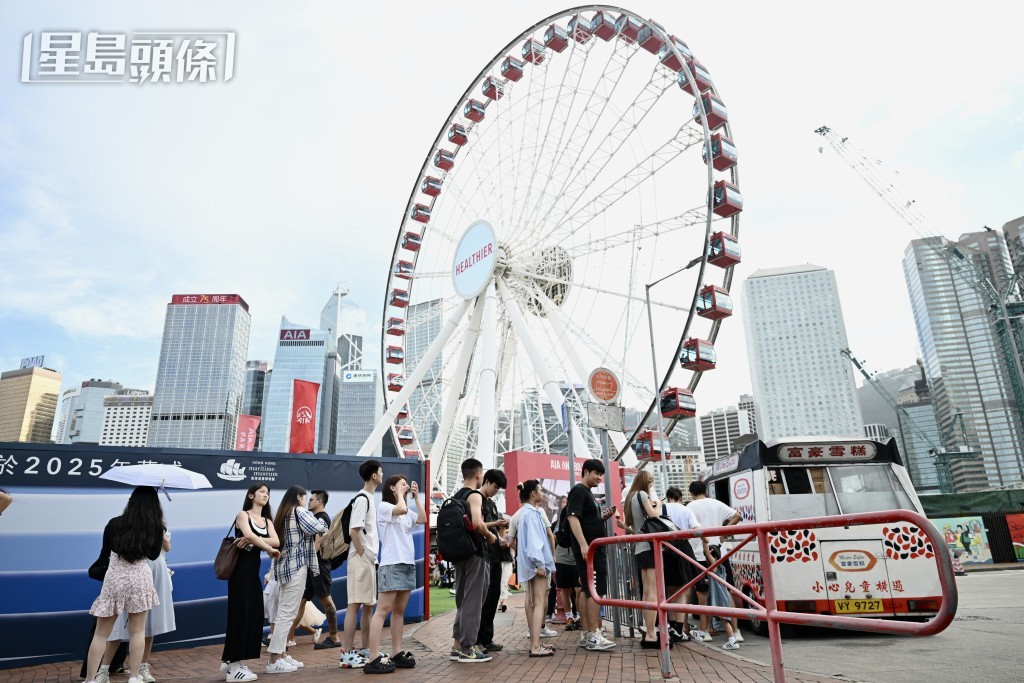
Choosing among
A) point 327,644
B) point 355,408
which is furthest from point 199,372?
point 327,644

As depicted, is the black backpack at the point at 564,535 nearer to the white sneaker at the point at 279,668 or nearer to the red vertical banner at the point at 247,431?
the white sneaker at the point at 279,668

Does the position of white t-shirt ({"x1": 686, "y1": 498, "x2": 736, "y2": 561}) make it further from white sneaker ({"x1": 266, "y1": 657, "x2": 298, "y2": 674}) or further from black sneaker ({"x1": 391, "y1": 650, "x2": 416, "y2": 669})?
white sneaker ({"x1": 266, "y1": 657, "x2": 298, "y2": 674})

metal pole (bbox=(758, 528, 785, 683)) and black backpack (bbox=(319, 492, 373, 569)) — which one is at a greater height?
black backpack (bbox=(319, 492, 373, 569))

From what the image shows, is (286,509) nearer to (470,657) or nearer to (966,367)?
(470,657)

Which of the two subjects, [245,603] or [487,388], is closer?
[245,603]

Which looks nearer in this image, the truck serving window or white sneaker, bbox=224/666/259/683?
white sneaker, bbox=224/666/259/683

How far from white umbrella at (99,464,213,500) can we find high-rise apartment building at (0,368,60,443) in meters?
187

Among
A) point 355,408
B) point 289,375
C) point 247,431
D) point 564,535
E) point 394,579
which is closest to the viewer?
point 394,579

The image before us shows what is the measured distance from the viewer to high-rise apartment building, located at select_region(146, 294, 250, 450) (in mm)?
151125

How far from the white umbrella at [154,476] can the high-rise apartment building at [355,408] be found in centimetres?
15027

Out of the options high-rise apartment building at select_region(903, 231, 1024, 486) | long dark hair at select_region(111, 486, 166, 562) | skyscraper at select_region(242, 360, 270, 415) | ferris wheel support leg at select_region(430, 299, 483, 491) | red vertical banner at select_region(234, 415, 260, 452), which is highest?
skyscraper at select_region(242, 360, 270, 415)

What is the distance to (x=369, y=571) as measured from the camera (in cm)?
612

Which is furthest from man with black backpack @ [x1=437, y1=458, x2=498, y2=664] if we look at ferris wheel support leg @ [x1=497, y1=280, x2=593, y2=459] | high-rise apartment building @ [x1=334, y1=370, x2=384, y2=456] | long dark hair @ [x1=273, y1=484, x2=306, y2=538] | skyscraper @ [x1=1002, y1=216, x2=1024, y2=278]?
high-rise apartment building @ [x1=334, y1=370, x2=384, y2=456]

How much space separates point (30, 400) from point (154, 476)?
193 metres
